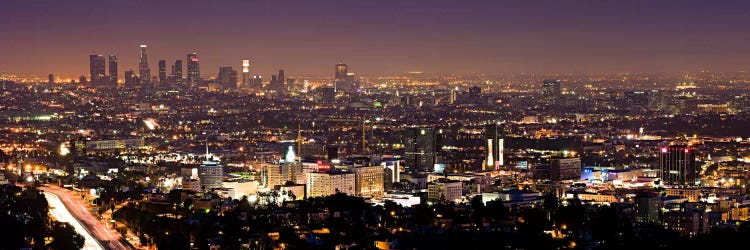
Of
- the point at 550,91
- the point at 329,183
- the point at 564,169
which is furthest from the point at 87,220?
the point at 550,91

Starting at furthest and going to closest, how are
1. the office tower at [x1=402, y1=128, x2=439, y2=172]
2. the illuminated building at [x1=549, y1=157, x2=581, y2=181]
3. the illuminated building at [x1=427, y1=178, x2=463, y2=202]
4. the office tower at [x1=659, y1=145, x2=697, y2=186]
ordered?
the office tower at [x1=402, y1=128, x2=439, y2=172] → the illuminated building at [x1=549, y1=157, x2=581, y2=181] → the office tower at [x1=659, y1=145, x2=697, y2=186] → the illuminated building at [x1=427, y1=178, x2=463, y2=202]

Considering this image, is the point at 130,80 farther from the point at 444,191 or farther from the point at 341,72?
the point at 444,191

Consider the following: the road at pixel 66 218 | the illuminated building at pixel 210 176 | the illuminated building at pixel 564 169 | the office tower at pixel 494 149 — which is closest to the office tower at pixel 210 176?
the illuminated building at pixel 210 176

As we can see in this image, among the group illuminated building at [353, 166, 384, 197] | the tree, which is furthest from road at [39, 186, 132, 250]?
illuminated building at [353, 166, 384, 197]

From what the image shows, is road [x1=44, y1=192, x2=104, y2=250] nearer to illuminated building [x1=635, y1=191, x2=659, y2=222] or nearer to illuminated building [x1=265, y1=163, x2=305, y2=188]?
illuminated building [x1=265, y1=163, x2=305, y2=188]

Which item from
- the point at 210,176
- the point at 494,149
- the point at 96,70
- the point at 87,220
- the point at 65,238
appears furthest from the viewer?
the point at 96,70
